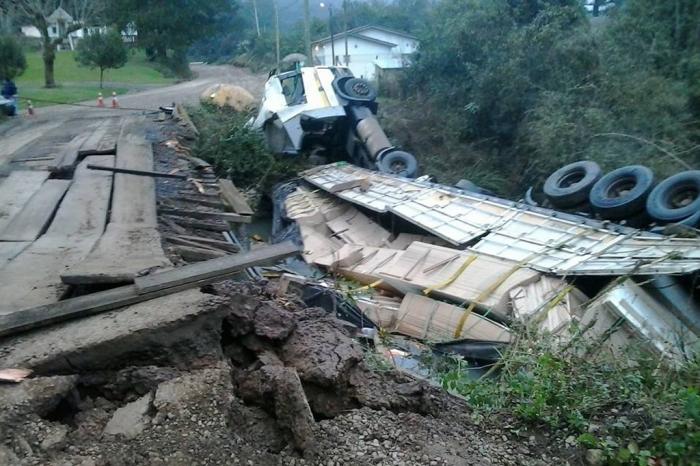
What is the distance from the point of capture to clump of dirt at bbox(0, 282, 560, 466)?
234 cm

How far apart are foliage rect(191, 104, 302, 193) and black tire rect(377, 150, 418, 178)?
2.19 meters

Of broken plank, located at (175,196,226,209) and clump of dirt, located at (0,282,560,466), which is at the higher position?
broken plank, located at (175,196,226,209)

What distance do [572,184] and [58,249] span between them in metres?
8.95

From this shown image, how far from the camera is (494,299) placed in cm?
739

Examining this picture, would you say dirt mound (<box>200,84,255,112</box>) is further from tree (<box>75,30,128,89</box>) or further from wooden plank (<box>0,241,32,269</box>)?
wooden plank (<box>0,241,32,269</box>)

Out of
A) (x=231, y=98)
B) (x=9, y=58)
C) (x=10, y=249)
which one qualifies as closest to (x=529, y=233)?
(x=10, y=249)

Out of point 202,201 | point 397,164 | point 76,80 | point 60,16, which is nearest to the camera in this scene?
point 202,201

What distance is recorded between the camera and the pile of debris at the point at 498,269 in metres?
6.52

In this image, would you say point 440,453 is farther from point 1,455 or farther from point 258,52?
point 258,52

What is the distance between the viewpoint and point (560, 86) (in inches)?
617

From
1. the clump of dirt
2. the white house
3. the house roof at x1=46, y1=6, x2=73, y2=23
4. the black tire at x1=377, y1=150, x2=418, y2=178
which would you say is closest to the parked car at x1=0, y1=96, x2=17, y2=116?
the black tire at x1=377, y1=150, x2=418, y2=178

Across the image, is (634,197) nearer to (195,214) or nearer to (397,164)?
(397,164)

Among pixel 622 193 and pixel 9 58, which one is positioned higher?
pixel 9 58

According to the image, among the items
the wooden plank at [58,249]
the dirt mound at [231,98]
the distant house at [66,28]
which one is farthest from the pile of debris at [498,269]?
the distant house at [66,28]
